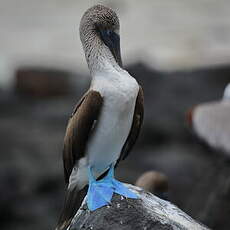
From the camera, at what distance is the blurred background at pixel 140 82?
10.1 m

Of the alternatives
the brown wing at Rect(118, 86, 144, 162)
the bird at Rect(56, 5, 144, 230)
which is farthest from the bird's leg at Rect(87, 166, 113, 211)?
the brown wing at Rect(118, 86, 144, 162)

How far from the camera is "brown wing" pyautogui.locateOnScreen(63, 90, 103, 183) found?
15.4 feet

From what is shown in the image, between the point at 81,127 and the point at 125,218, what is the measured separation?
52cm

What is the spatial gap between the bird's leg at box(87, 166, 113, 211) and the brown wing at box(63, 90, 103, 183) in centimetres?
12

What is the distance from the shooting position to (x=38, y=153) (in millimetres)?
10930

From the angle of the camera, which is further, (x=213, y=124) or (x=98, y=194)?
(x=213, y=124)

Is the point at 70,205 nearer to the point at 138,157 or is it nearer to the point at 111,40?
the point at 111,40

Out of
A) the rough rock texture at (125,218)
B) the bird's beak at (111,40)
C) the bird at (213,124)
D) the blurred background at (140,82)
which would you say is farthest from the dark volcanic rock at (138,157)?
the bird's beak at (111,40)

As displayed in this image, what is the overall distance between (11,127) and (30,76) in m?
2.38

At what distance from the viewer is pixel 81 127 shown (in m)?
4.78

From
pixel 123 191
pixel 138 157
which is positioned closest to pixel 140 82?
pixel 138 157

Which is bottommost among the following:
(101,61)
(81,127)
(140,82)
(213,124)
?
(140,82)

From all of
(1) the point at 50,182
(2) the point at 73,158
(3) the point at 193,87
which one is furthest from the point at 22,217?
(2) the point at 73,158

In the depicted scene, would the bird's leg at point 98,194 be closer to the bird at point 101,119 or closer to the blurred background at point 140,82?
the bird at point 101,119
